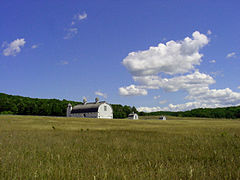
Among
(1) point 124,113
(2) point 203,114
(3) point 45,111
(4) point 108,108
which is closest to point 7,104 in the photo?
(3) point 45,111

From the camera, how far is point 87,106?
335 ft

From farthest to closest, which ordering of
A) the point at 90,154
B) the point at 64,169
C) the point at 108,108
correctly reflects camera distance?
the point at 108,108 → the point at 90,154 → the point at 64,169

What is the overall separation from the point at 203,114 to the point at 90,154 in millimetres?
177435

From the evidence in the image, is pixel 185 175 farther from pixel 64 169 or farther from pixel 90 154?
pixel 90 154

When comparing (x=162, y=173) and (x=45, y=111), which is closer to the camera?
(x=162, y=173)

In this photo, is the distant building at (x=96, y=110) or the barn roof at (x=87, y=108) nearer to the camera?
the distant building at (x=96, y=110)

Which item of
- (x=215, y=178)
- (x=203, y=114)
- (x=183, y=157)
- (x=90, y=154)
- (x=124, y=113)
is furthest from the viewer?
(x=203, y=114)

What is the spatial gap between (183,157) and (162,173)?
255 cm

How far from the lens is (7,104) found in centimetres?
11156

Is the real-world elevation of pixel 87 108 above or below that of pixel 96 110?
above

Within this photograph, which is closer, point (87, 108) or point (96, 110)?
point (96, 110)

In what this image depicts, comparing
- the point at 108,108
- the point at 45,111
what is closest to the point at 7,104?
the point at 45,111

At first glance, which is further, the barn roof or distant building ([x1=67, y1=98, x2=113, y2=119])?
the barn roof

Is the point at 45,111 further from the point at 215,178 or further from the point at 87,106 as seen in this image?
the point at 215,178
